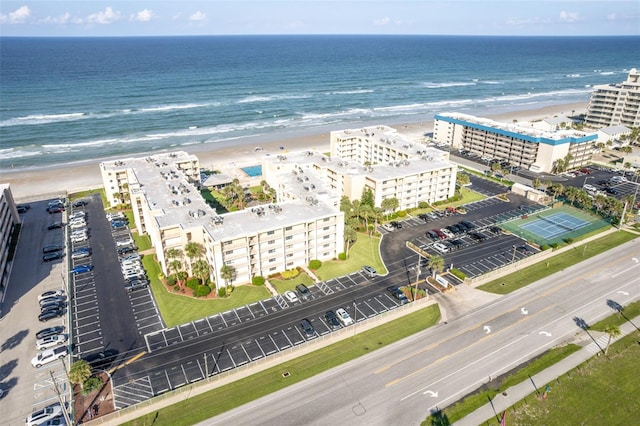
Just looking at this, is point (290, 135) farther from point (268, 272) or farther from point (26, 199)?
point (268, 272)

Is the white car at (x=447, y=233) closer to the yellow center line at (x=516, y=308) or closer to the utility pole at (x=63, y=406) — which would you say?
the yellow center line at (x=516, y=308)

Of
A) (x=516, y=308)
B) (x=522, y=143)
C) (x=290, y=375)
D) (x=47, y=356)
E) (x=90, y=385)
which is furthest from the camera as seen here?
(x=522, y=143)

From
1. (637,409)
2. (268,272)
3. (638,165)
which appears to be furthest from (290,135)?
(637,409)

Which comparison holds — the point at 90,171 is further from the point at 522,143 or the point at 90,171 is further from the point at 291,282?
the point at 522,143

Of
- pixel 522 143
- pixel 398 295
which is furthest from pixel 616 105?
pixel 398 295

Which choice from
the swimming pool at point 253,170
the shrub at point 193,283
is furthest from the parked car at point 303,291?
the swimming pool at point 253,170
